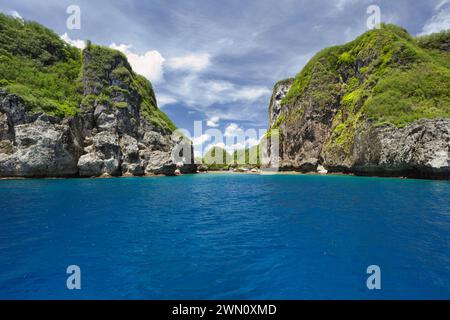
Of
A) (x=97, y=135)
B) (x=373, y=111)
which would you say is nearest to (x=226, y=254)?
(x=373, y=111)

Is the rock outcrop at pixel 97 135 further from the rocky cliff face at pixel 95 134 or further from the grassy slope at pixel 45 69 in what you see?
the grassy slope at pixel 45 69

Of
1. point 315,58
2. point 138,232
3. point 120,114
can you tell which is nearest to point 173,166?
point 120,114

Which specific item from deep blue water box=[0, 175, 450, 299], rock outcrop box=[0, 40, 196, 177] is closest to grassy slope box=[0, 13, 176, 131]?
rock outcrop box=[0, 40, 196, 177]

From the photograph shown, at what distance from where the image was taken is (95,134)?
6988 cm

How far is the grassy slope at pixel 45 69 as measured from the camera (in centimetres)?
5891

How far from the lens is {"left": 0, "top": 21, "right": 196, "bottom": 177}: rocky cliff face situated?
5300cm

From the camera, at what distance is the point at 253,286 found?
294 inches

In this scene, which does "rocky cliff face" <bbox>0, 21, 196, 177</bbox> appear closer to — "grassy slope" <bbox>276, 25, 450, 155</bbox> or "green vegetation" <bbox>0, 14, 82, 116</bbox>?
"green vegetation" <bbox>0, 14, 82, 116</bbox>

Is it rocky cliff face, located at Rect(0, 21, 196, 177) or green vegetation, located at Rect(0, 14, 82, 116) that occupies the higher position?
green vegetation, located at Rect(0, 14, 82, 116)

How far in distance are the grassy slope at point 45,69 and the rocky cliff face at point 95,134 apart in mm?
532

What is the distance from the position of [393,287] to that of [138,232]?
41.6 feet

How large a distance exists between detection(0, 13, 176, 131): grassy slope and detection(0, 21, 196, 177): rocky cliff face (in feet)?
1.74

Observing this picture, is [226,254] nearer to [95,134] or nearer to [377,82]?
[95,134]
